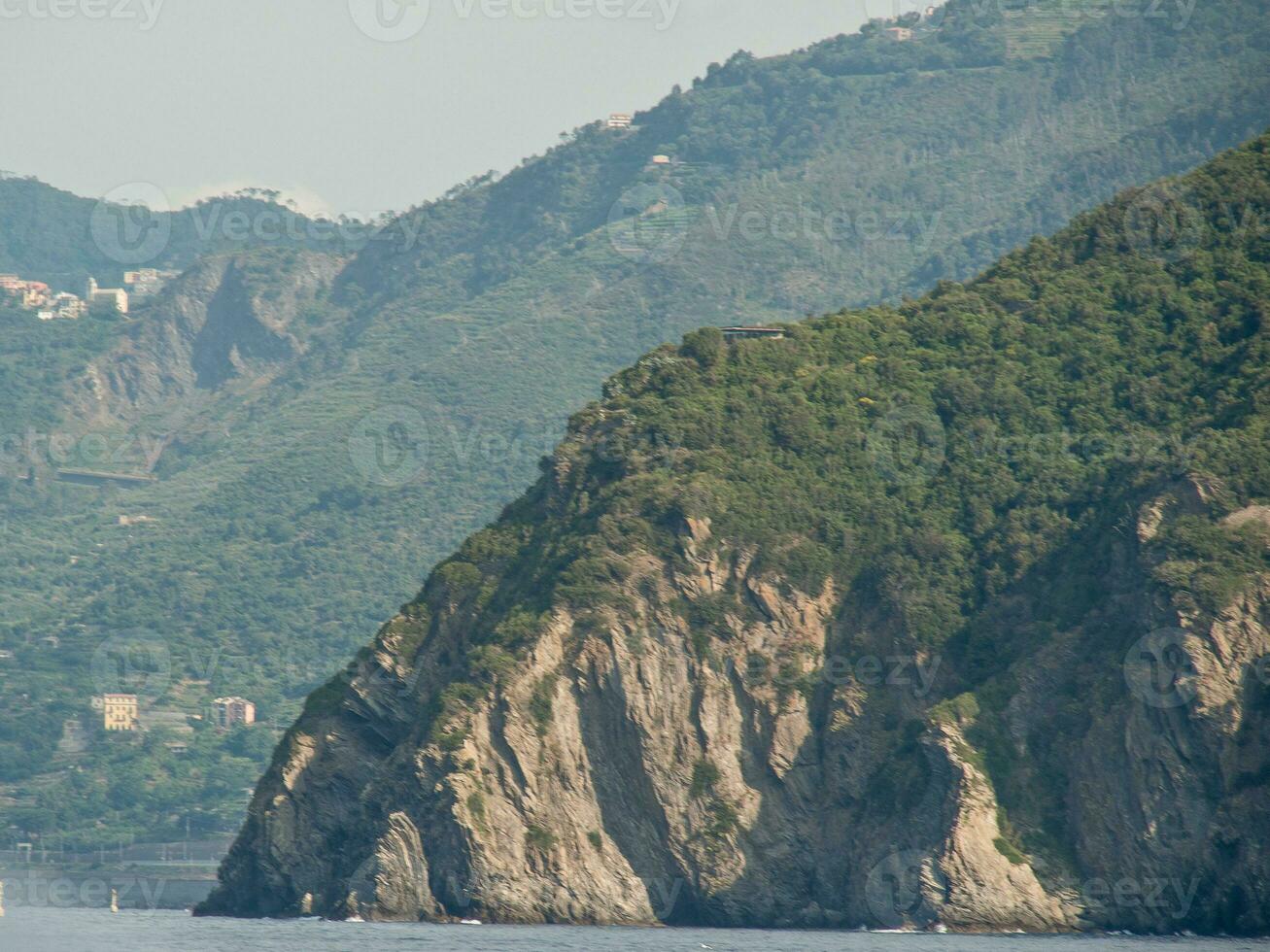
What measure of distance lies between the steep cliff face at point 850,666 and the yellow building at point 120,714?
90.5 metres

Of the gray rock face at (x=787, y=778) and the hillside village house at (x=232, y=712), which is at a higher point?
the gray rock face at (x=787, y=778)

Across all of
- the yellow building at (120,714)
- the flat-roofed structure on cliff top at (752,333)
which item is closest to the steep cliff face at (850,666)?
the flat-roofed structure on cliff top at (752,333)

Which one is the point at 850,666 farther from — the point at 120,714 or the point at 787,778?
the point at 120,714

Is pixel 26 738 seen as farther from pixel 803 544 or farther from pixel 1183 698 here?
pixel 1183 698

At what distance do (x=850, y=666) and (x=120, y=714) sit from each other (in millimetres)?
108330

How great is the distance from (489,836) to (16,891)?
56.0 meters

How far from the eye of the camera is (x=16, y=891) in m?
140

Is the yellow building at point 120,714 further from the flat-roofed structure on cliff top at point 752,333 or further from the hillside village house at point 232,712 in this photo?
the flat-roofed structure on cliff top at point 752,333

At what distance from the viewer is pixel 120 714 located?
19400cm

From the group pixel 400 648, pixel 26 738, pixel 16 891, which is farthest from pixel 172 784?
pixel 400 648

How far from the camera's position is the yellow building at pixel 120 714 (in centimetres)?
19275

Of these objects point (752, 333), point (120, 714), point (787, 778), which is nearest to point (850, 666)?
point (787, 778)

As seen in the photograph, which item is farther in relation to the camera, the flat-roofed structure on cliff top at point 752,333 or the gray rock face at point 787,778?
the flat-roofed structure on cliff top at point 752,333

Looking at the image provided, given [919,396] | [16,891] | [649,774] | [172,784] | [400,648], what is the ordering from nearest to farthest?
[649,774], [400,648], [919,396], [16,891], [172,784]
